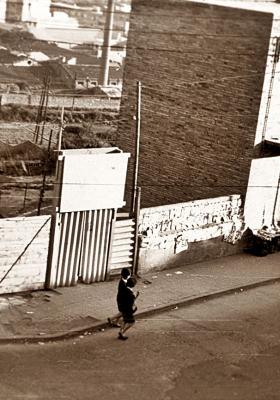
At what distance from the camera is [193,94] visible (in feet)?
70.3

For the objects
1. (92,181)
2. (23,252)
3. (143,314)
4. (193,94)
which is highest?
(193,94)

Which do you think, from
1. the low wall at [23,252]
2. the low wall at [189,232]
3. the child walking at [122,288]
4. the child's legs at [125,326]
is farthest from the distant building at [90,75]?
the child's legs at [125,326]

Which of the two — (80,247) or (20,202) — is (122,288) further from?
(20,202)

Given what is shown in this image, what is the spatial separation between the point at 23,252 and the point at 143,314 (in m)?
2.80

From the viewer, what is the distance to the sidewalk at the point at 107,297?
1447 cm

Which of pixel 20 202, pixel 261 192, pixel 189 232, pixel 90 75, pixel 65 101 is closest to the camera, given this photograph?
pixel 189 232

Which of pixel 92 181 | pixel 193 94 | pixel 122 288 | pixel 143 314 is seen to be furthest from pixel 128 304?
pixel 193 94

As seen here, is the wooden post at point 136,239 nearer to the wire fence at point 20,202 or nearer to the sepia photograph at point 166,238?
the sepia photograph at point 166,238

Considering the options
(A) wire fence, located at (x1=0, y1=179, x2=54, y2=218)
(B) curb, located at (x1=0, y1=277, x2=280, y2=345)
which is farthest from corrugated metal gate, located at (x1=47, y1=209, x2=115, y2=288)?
(A) wire fence, located at (x1=0, y1=179, x2=54, y2=218)

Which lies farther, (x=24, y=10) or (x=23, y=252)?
(x=24, y=10)

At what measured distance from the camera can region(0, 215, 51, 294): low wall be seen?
15484mm

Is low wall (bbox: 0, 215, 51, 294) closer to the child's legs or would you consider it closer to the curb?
the curb

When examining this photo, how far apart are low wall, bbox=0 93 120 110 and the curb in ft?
83.7

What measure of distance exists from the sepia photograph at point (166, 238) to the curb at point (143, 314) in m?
0.03
